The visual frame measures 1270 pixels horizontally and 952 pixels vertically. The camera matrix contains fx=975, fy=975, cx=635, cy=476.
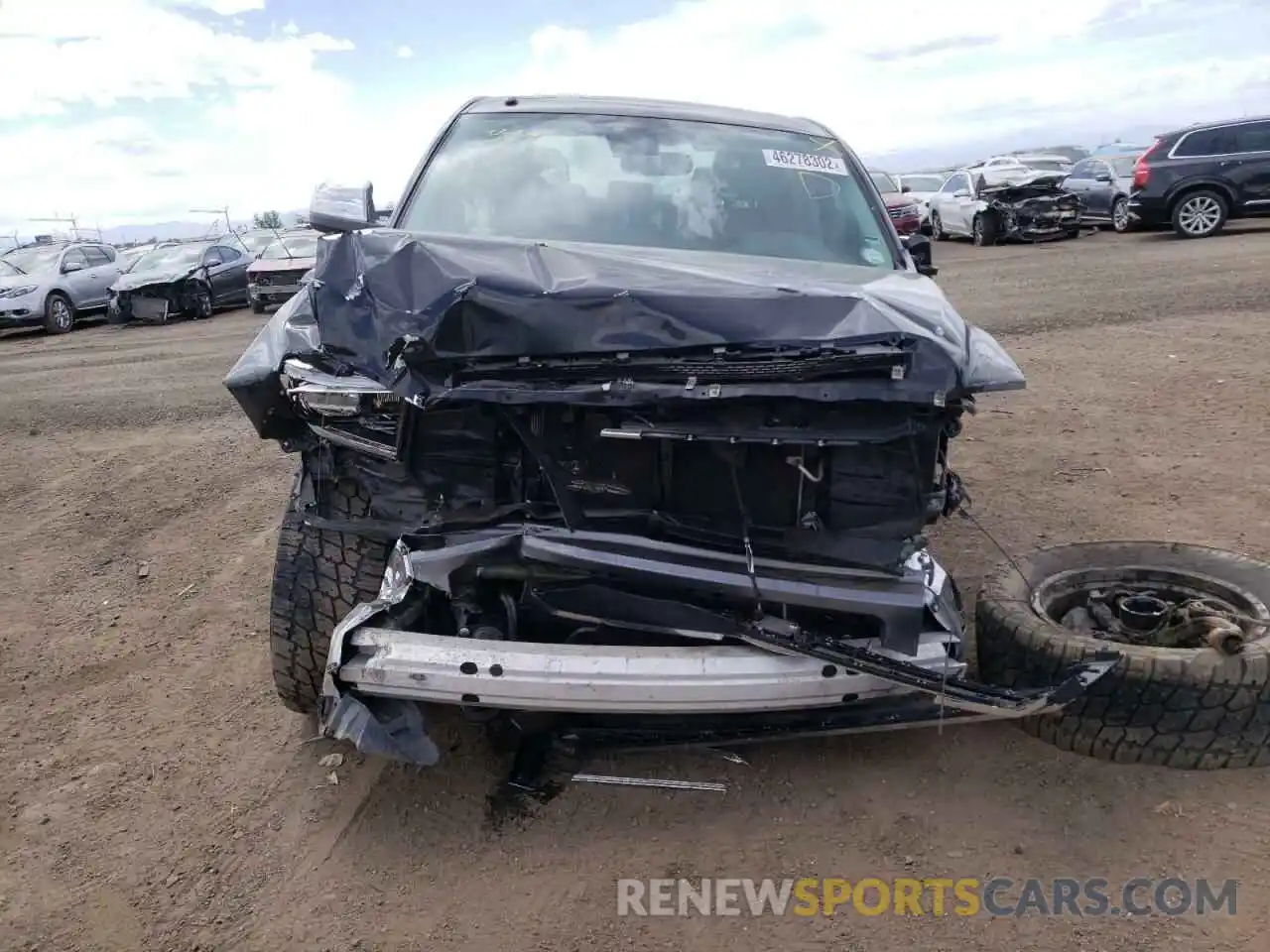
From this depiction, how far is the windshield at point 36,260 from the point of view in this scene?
683 inches

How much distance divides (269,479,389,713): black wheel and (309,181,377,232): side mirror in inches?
47.0

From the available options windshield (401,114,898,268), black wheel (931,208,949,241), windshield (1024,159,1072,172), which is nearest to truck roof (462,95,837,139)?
windshield (401,114,898,268)

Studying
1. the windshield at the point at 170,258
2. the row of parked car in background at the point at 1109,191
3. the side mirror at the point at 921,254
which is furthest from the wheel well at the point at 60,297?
the side mirror at the point at 921,254

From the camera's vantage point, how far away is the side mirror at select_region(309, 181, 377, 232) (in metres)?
3.79

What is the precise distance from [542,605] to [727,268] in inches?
46.4

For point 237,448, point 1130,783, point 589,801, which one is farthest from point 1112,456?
point 237,448

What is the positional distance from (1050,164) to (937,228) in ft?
9.19

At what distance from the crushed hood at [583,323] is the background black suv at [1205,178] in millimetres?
15306

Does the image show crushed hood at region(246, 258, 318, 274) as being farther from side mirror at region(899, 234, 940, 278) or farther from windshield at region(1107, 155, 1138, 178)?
windshield at region(1107, 155, 1138, 178)

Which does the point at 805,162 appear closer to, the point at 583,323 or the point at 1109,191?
the point at 583,323

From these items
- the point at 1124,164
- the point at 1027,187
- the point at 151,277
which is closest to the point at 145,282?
the point at 151,277

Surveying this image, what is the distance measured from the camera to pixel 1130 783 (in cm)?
289

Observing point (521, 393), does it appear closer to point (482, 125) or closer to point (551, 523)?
point (551, 523)

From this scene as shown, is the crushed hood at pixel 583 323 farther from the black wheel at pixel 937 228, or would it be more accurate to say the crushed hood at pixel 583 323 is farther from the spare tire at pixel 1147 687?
the black wheel at pixel 937 228
